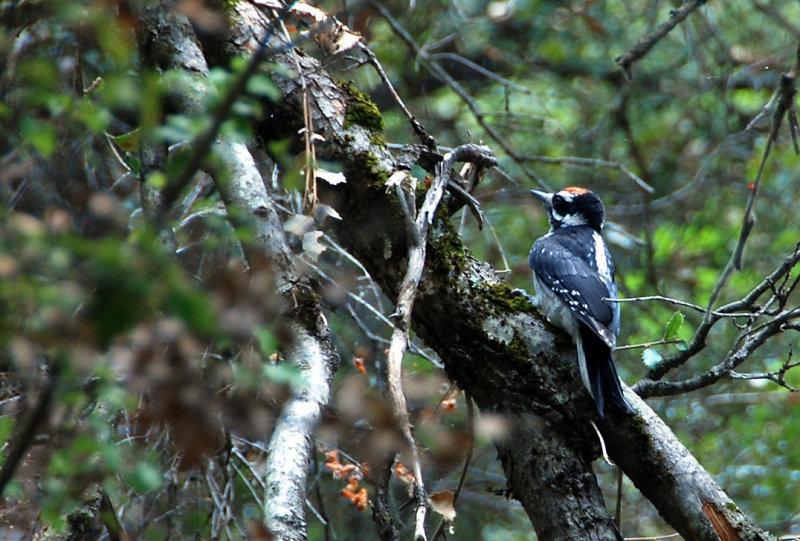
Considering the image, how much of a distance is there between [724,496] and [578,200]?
2.55m

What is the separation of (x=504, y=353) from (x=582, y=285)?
4.31 feet

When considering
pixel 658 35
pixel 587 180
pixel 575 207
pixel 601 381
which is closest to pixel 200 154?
pixel 601 381

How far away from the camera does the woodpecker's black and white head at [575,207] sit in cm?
489

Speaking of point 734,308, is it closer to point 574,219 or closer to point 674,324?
point 674,324

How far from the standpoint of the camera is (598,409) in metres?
2.68

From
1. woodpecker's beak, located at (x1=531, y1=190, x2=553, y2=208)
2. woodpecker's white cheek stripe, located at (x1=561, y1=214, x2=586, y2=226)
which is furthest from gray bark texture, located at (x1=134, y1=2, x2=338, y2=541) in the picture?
woodpecker's white cheek stripe, located at (x1=561, y1=214, x2=586, y2=226)

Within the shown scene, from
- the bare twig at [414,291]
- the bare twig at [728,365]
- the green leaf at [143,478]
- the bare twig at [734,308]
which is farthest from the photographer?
the bare twig at [728,365]

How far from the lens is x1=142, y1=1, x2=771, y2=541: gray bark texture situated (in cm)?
264

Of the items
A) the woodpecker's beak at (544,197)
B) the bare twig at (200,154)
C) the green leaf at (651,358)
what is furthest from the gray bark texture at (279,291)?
the woodpecker's beak at (544,197)

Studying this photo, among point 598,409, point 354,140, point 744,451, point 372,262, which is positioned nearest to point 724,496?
point 598,409

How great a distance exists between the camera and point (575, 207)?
4.93 metres

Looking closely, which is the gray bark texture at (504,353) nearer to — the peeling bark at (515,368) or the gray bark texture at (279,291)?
the peeling bark at (515,368)

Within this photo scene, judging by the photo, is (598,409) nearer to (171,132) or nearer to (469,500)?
(171,132)

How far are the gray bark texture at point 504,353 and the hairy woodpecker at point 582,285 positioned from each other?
96 mm
